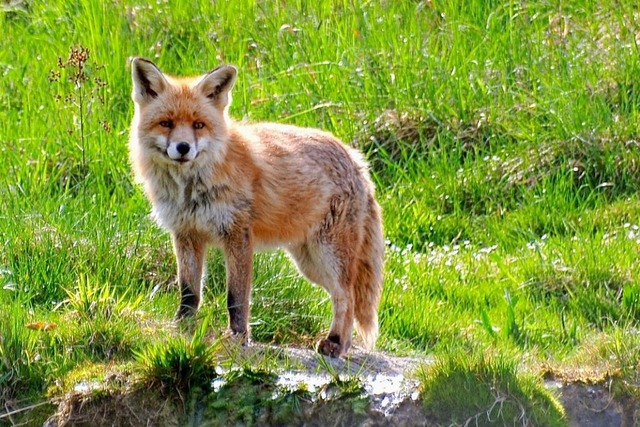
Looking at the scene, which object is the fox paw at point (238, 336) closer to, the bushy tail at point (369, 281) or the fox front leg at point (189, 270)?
the fox front leg at point (189, 270)

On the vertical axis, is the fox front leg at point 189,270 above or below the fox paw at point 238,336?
above

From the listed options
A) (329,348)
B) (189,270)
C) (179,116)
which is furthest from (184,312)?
(179,116)

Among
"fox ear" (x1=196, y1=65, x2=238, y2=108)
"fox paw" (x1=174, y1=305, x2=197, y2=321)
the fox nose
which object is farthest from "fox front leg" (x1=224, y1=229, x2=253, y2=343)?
"fox ear" (x1=196, y1=65, x2=238, y2=108)

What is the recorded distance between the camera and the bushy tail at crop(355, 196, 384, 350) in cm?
665

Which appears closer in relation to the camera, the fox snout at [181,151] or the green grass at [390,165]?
the fox snout at [181,151]

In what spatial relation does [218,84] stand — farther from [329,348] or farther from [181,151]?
[329,348]

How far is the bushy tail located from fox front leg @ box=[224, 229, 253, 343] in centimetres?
93

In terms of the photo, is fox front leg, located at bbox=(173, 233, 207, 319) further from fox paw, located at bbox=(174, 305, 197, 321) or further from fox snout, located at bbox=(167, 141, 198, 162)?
fox snout, located at bbox=(167, 141, 198, 162)

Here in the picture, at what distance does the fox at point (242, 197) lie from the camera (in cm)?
594

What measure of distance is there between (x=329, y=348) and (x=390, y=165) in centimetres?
344

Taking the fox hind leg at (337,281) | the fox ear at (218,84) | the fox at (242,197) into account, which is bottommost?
the fox hind leg at (337,281)

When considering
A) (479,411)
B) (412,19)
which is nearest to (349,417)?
(479,411)

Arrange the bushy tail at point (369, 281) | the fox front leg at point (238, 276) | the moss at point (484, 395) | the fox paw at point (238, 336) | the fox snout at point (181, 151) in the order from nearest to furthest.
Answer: the moss at point (484, 395)
the fox paw at point (238, 336)
the fox snout at point (181, 151)
the fox front leg at point (238, 276)
the bushy tail at point (369, 281)

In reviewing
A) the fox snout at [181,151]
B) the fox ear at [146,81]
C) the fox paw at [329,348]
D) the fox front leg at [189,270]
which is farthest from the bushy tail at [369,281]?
the fox ear at [146,81]
